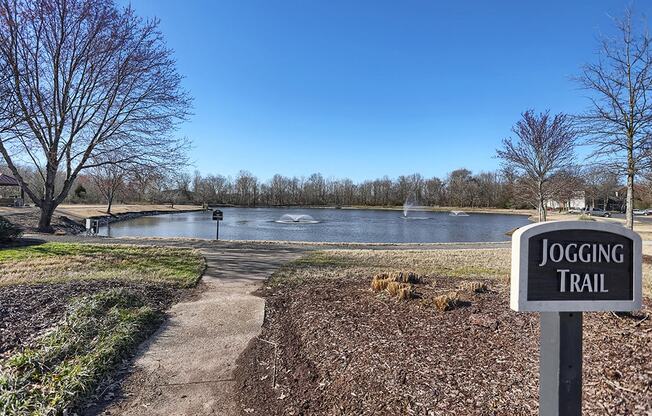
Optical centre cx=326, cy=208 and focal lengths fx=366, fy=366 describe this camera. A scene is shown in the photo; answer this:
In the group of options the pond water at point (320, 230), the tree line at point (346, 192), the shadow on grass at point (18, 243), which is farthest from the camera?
the tree line at point (346, 192)

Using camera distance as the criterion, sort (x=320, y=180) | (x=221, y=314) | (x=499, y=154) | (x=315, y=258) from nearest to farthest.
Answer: (x=221, y=314)
(x=315, y=258)
(x=499, y=154)
(x=320, y=180)

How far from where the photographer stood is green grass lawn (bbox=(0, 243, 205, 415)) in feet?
9.54

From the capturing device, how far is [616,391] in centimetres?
281

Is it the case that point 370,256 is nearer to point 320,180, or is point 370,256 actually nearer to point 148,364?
point 148,364

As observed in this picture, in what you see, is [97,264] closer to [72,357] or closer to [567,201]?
[72,357]

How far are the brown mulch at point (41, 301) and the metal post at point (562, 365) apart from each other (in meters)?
4.61

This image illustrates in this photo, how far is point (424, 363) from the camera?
339 cm

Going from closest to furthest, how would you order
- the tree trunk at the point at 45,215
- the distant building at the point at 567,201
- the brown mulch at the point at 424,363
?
the brown mulch at the point at 424,363
the tree trunk at the point at 45,215
the distant building at the point at 567,201

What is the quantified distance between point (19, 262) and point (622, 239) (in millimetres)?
10852

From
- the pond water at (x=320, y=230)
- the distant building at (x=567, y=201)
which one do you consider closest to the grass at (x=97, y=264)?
the pond water at (x=320, y=230)

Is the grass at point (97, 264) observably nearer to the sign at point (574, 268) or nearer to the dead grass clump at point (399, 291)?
the dead grass clump at point (399, 291)

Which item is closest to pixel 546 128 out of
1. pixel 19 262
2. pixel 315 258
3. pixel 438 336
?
pixel 315 258

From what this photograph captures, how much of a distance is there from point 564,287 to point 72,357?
4.16 m

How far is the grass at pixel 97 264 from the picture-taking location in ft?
23.4
